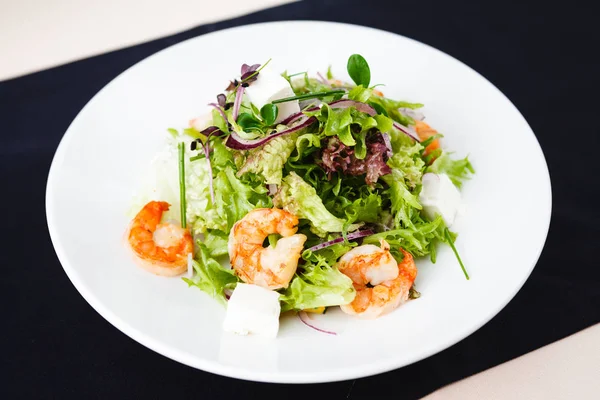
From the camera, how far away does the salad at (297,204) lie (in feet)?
9.14

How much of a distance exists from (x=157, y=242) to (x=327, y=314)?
87 centimetres

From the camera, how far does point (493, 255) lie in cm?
289

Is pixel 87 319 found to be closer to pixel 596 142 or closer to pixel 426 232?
pixel 426 232

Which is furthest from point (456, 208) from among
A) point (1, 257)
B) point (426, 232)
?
point (1, 257)

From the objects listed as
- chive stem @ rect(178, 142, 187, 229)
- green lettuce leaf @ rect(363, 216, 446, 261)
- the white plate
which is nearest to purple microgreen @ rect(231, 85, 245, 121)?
chive stem @ rect(178, 142, 187, 229)

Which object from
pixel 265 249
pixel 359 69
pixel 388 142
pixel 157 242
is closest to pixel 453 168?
pixel 388 142

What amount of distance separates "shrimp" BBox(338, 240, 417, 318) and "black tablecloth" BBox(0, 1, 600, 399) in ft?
1.09

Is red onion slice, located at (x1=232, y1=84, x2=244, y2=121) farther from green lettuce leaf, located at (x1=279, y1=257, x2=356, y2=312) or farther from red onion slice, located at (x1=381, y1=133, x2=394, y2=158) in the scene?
green lettuce leaf, located at (x1=279, y1=257, x2=356, y2=312)

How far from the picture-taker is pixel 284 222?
283 centimetres

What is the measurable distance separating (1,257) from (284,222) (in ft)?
5.32

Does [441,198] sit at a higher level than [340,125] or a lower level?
lower

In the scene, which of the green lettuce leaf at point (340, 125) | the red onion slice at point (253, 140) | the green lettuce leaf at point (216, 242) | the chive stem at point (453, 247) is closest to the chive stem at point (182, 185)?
the green lettuce leaf at point (216, 242)

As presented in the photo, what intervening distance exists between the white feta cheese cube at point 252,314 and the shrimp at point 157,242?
423 mm

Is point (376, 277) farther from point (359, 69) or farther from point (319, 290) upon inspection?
point (359, 69)
